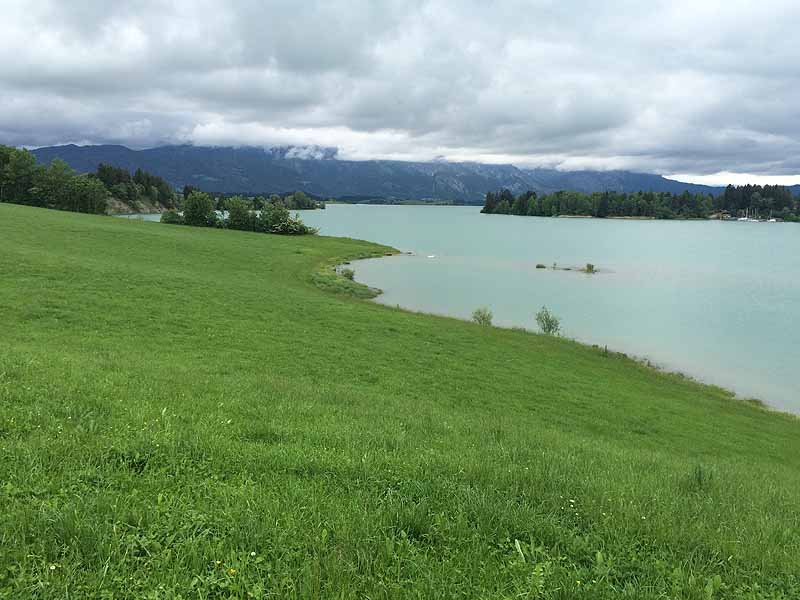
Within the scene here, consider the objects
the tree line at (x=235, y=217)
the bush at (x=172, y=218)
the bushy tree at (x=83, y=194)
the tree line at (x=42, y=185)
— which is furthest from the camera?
the bushy tree at (x=83, y=194)

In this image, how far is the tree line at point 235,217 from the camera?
10444cm

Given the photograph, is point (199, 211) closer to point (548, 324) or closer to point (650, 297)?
point (548, 324)

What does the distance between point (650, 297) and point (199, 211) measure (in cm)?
8742

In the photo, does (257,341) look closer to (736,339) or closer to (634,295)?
(736,339)

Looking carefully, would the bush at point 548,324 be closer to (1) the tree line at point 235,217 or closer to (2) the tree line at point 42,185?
(1) the tree line at point 235,217

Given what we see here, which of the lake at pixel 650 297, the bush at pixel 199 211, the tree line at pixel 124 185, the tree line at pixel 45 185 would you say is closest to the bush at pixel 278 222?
the bush at pixel 199 211

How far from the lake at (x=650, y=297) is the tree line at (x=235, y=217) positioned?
26.7m

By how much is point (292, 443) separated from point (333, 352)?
50.1ft

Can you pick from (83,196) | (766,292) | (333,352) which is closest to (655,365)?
(333,352)

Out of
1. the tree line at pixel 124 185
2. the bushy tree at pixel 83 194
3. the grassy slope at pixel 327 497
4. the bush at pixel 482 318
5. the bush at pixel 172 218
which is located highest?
the tree line at pixel 124 185

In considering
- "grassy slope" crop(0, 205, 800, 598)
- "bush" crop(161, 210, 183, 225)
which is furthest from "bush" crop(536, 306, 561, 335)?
"bush" crop(161, 210, 183, 225)

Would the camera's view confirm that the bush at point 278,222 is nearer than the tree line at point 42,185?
No

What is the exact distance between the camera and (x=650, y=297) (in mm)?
61344

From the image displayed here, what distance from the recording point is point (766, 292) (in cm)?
6444
